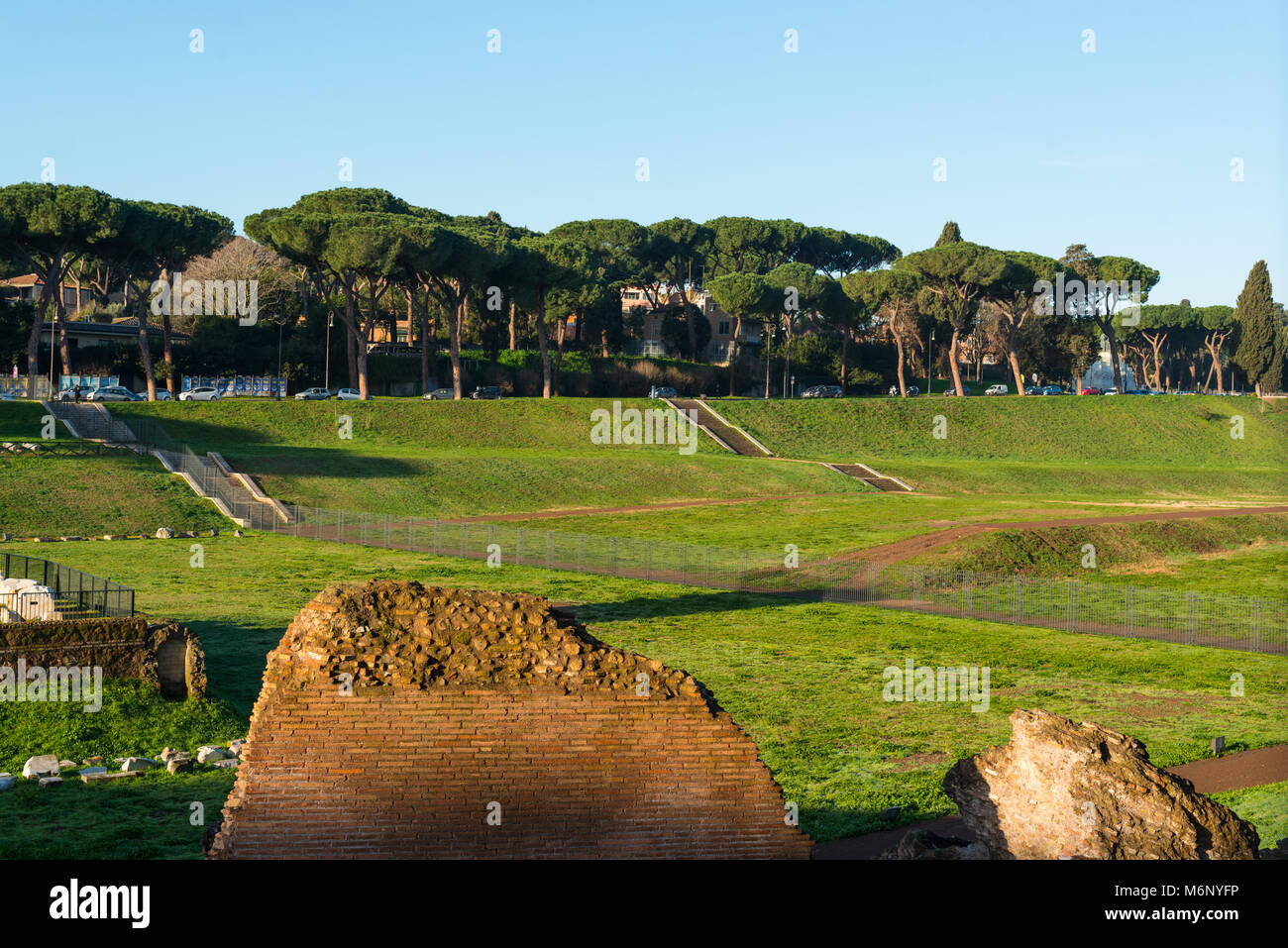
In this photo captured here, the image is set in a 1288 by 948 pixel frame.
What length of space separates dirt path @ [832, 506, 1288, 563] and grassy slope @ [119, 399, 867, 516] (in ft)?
53.4

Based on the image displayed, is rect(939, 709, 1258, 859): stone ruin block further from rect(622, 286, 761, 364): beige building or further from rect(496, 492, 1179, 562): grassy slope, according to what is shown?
rect(622, 286, 761, 364): beige building

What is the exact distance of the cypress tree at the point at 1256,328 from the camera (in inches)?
3989

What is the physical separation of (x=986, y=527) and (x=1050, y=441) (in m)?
44.2

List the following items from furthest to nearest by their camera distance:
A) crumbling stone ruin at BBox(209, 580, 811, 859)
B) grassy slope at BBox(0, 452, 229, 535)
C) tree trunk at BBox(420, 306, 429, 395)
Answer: tree trunk at BBox(420, 306, 429, 395) → grassy slope at BBox(0, 452, 229, 535) → crumbling stone ruin at BBox(209, 580, 811, 859)

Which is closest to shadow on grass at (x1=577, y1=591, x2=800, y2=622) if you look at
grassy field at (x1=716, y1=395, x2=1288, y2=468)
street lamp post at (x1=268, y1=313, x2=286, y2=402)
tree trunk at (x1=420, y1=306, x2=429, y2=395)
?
grassy field at (x1=716, y1=395, x2=1288, y2=468)

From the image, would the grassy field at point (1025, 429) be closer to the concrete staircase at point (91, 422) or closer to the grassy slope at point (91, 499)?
the concrete staircase at point (91, 422)

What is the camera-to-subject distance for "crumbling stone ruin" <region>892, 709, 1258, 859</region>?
36.0 feet

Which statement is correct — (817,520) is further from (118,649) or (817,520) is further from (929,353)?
(929,353)

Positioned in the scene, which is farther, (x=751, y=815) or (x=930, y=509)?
(x=930, y=509)
